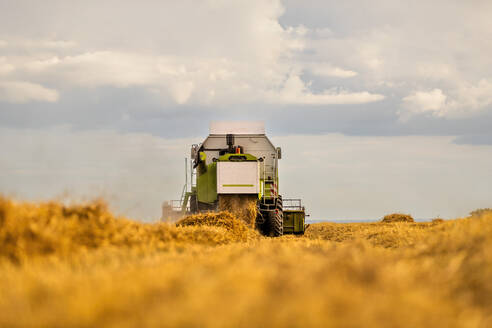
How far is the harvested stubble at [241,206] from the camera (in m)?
17.3

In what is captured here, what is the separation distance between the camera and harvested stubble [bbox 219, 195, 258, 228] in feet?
56.9

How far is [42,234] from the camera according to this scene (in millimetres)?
5859

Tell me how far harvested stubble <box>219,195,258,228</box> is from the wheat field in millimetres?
10342

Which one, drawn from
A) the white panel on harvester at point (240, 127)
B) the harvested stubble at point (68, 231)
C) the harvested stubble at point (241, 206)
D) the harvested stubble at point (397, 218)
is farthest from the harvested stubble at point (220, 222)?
the harvested stubble at point (397, 218)

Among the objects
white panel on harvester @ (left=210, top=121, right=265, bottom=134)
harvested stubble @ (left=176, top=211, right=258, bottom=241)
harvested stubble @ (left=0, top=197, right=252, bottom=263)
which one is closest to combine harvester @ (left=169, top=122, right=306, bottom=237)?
white panel on harvester @ (left=210, top=121, right=265, bottom=134)

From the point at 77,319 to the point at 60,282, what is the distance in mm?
978

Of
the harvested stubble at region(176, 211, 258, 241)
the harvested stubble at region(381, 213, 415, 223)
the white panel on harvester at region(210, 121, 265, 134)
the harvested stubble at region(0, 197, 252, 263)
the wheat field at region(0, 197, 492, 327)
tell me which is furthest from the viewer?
the harvested stubble at region(381, 213, 415, 223)

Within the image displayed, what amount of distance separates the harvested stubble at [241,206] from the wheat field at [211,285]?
10342mm

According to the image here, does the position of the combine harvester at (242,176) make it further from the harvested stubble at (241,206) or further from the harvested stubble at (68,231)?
the harvested stubble at (68,231)

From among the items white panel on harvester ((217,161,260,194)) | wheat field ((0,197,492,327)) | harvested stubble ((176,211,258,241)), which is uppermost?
white panel on harvester ((217,161,260,194))

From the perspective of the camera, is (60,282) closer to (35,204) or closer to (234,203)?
(35,204)

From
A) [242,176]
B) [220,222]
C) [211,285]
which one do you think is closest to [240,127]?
[242,176]

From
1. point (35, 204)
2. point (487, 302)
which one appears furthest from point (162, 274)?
point (35, 204)

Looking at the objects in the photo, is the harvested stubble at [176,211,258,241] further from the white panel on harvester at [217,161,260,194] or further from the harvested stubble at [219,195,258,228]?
the white panel on harvester at [217,161,260,194]
